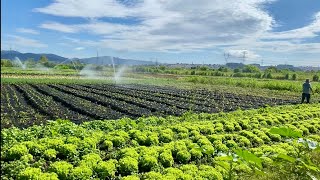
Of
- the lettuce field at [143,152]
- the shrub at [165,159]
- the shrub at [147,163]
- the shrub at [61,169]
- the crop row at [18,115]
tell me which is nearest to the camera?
the lettuce field at [143,152]

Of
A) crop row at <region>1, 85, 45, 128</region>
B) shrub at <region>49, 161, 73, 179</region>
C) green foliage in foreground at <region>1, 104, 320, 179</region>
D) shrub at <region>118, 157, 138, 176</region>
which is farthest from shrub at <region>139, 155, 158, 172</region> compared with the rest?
crop row at <region>1, 85, 45, 128</region>

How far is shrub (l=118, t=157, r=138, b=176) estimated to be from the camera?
290 inches

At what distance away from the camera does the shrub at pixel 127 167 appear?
736 cm

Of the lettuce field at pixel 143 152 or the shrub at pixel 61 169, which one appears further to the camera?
the shrub at pixel 61 169

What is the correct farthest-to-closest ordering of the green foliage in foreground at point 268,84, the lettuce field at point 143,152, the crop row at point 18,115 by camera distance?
the green foliage in foreground at point 268,84
the crop row at point 18,115
the lettuce field at point 143,152

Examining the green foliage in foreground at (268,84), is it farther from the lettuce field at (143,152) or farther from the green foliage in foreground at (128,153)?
the green foliage in foreground at (128,153)

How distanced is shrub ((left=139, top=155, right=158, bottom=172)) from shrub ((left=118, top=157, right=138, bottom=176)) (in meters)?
0.25

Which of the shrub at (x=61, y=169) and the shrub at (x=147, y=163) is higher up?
the shrub at (x=61, y=169)

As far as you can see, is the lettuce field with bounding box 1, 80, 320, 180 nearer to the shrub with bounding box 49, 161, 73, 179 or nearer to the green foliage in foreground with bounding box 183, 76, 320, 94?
the shrub with bounding box 49, 161, 73, 179

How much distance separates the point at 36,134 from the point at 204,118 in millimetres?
7911

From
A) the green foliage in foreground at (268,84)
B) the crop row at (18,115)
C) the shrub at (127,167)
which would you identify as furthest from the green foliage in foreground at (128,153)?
the green foliage in foreground at (268,84)

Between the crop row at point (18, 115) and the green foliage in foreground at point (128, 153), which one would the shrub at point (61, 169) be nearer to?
the green foliage in foreground at point (128, 153)

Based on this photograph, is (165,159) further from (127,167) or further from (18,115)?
(18,115)

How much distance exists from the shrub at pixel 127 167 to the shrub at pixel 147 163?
0.83 feet
